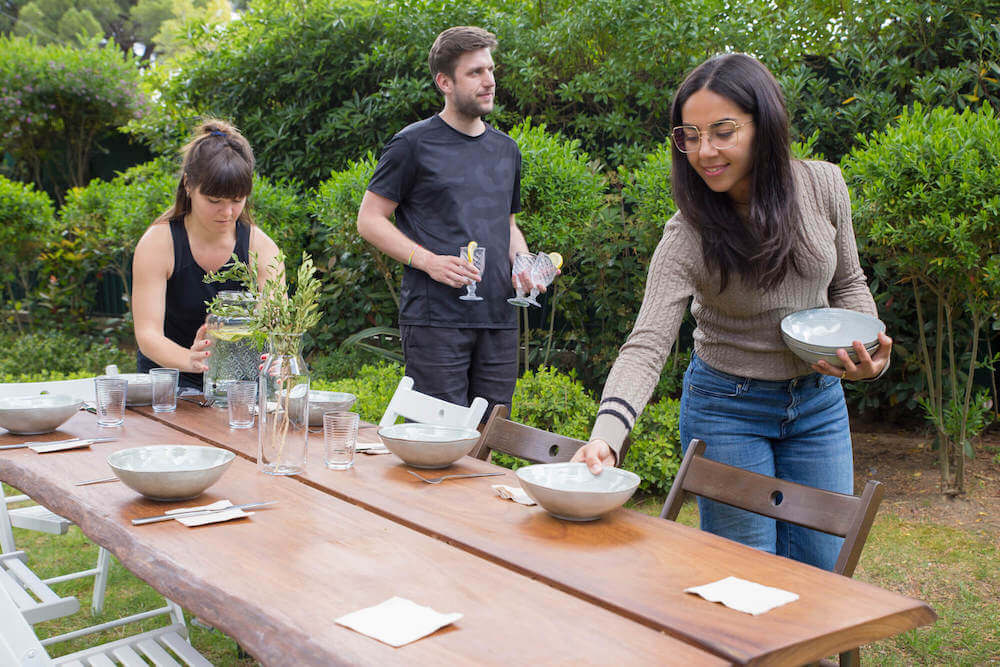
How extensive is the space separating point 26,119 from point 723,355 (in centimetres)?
1012

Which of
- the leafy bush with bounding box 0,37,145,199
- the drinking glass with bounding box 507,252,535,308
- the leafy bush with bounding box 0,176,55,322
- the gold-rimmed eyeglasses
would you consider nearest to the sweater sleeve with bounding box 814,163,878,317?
the gold-rimmed eyeglasses

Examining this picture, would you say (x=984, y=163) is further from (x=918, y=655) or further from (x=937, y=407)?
(x=918, y=655)

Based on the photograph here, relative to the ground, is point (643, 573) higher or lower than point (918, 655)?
higher

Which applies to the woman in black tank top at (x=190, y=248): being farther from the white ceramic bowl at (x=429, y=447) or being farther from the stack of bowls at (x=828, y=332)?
the stack of bowls at (x=828, y=332)

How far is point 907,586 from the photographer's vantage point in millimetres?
3256

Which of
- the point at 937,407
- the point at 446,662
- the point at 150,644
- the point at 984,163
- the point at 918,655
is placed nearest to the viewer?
Result: the point at 446,662

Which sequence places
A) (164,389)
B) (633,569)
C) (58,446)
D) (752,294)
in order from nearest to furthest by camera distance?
(633,569)
(752,294)
(58,446)
(164,389)

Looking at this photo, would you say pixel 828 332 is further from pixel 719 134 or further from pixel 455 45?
pixel 455 45

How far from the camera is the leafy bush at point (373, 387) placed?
14.6 feet

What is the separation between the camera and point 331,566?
1449mm

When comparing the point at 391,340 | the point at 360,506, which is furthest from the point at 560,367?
the point at 360,506

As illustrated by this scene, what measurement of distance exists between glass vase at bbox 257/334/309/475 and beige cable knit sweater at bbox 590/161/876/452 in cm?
78

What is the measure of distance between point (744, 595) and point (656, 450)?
2.91 meters

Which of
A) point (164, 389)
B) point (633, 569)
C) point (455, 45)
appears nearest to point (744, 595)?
point (633, 569)
